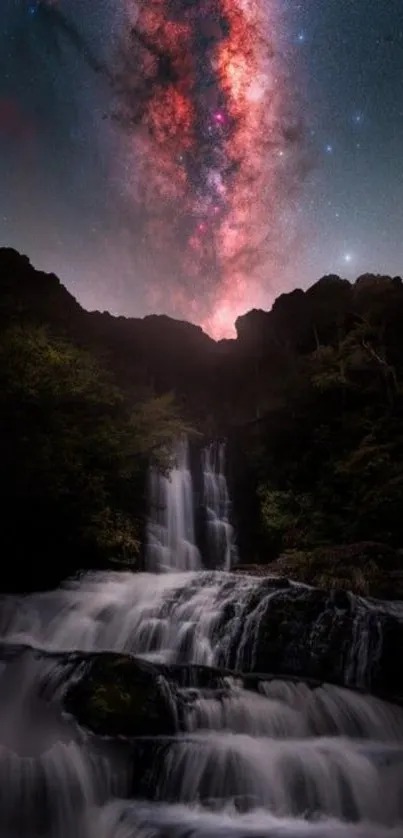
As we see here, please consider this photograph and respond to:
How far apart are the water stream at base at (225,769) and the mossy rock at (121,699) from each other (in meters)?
0.24

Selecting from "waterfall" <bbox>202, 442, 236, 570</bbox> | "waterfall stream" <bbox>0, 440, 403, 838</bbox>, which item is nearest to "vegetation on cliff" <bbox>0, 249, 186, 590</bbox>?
"waterfall stream" <bbox>0, 440, 403, 838</bbox>

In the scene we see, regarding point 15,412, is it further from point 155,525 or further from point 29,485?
point 155,525

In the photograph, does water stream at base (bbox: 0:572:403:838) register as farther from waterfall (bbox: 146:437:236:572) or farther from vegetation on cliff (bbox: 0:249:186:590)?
waterfall (bbox: 146:437:236:572)

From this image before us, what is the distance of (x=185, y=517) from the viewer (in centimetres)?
2181

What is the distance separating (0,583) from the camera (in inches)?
548

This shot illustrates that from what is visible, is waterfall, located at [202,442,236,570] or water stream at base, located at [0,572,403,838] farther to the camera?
waterfall, located at [202,442,236,570]

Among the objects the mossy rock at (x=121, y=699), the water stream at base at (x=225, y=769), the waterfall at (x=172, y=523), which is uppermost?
the waterfall at (x=172, y=523)

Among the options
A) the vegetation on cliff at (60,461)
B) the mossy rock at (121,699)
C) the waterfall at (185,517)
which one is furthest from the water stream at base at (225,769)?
the waterfall at (185,517)

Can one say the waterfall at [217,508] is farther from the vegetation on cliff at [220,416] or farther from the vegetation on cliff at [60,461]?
the vegetation on cliff at [60,461]

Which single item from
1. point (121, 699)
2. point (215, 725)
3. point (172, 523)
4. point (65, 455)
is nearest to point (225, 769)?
point (215, 725)

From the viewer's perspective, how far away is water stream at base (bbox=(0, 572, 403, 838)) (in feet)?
19.8

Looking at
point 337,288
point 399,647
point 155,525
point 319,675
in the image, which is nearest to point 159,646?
point 319,675

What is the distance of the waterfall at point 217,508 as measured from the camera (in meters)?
21.2

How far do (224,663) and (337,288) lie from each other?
2424 cm
